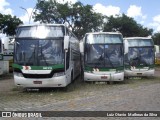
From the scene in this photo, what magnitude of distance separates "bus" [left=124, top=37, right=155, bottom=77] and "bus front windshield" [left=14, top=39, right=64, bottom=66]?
996 cm

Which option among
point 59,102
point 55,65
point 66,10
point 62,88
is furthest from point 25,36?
point 66,10

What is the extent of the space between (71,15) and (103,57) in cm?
4419

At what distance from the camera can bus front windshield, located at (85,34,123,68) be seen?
21875 mm

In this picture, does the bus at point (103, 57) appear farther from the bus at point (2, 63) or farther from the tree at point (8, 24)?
the tree at point (8, 24)

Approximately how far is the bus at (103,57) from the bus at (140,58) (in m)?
4.54

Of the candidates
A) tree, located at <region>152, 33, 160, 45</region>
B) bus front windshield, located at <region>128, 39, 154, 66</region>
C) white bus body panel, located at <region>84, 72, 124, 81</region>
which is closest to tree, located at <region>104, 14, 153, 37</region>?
tree, located at <region>152, 33, 160, 45</region>

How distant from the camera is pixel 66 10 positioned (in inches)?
2525

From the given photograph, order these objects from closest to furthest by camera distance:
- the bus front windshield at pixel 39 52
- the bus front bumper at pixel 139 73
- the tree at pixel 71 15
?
the bus front windshield at pixel 39 52, the bus front bumper at pixel 139 73, the tree at pixel 71 15

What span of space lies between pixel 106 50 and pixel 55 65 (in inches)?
216

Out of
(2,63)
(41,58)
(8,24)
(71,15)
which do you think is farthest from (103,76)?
(71,15)

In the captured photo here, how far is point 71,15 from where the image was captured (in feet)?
215

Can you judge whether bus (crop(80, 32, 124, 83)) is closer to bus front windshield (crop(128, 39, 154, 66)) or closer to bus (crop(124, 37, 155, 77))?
bus (crop(124, 37, 155, 77))

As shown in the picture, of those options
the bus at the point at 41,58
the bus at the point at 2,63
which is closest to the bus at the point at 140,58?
the bus at the point at 2,63

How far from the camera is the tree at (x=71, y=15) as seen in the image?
211 ft
